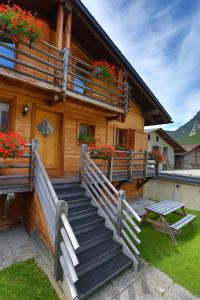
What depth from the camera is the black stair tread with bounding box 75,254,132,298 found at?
297 centimetres

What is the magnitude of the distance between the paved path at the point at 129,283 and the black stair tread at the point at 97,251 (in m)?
0.53

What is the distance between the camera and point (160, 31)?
7.91 metres

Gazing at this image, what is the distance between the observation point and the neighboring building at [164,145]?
67.5ft

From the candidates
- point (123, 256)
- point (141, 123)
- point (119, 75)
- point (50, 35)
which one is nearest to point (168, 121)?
point (141, 123)

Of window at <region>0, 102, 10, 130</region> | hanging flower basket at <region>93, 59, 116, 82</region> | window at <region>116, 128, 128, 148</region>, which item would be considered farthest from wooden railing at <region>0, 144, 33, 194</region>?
window at <region>116, 128, 128, 148</region>

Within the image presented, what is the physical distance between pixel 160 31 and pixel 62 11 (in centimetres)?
487

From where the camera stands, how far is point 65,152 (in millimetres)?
6484

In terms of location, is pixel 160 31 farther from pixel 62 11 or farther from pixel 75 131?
pixel 75 131

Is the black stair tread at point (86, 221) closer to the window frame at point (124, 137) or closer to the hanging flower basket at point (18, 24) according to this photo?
the hanging flower basket at point (18, 24)

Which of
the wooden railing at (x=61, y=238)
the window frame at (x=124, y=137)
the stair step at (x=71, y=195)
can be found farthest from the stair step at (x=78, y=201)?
the window frame at (x=124, y=137)

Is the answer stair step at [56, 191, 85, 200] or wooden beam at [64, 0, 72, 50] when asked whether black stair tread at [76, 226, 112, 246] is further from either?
wooden beam at [64, 0, 72, 50]

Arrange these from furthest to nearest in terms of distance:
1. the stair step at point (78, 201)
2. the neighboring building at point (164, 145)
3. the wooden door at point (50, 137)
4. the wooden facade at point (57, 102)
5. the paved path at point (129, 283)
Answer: the neighboring building at point (164, 145) → the wooden door at point (50, 137) → the wooden facade at point (57, 102) → the stair step at point (78, 201) → the paved path at point (129, 283)

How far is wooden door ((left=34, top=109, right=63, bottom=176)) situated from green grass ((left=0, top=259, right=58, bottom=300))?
122 inches

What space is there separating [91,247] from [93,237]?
0.22 metres
